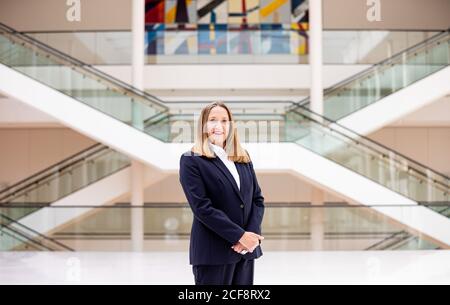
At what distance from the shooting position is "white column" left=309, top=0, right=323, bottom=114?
14.6m

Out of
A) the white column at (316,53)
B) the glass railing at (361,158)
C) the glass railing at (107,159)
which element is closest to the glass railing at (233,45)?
the white column at (316,53)

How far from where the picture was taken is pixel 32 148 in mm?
18406

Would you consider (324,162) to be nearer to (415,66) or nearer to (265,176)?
(415,66)

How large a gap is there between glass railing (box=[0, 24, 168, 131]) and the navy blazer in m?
10.1

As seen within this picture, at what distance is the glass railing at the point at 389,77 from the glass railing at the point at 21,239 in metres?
6.09

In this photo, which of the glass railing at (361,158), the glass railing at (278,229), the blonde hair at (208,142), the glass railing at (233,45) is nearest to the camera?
the blonde hair at (208,142)

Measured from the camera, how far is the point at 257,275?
9.53 metres

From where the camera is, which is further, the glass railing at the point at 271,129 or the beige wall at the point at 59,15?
the beige wall at the point at 59,15

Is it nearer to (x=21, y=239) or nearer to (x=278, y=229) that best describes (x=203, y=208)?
(x=278, y=229)

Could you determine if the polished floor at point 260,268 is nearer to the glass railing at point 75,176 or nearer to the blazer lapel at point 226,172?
the glass railing at point 75,176

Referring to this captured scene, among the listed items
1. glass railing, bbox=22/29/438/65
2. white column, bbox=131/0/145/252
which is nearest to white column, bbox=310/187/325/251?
white column, bbox=131/0/145/252

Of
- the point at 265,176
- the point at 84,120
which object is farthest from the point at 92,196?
the point at 265,176

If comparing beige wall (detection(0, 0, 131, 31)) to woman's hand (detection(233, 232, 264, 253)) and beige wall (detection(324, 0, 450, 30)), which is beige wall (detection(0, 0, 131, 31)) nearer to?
beige wall (detection(324, 0, 450, 30))

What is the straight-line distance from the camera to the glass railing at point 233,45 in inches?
666
